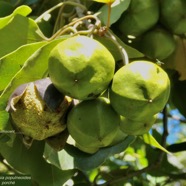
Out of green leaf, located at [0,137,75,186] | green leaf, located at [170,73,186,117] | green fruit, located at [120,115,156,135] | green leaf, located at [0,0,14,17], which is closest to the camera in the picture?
green fruit, located at [120,115,156,135]

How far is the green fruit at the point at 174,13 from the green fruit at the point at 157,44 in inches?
1.4

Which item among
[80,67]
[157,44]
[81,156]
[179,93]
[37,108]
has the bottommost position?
[179,93]

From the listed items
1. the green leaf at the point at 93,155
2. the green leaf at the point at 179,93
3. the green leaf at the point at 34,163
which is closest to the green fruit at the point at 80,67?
the green leaf at the point at 93,155

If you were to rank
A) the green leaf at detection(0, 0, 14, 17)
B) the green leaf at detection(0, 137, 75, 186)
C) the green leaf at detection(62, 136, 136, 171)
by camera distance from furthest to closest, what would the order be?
the green leaf at detection(0, 0, 14, 17)
the green leaf at detection(0, 137, 75, 186)
the green leaf at detection(62, 136, 136, 171)

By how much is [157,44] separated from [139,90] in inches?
17.1

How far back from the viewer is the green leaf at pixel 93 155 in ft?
4.40

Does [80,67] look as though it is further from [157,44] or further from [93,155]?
[157,44]

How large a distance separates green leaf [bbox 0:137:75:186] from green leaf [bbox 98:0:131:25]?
373 millimetres

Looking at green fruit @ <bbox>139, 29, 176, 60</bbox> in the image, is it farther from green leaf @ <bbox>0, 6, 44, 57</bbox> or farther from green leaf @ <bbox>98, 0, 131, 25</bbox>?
green leaf @ <bbox>0, 6, 44, 57</bbox>

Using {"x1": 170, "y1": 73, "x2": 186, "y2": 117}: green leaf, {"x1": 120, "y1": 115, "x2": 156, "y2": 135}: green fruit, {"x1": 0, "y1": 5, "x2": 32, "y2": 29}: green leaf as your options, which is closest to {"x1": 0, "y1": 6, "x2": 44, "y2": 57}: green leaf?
A: {"x1": 0, "y1": 5, "x2": 32, "y2": 29}: green leaf

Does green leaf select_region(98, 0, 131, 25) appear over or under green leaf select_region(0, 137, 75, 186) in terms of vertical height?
over

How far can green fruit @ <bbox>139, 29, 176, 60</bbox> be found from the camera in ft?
5.02

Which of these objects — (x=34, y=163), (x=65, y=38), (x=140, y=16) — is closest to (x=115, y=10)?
Result: (x=140, y=16)

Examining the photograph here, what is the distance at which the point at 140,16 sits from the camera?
58.9 inches
